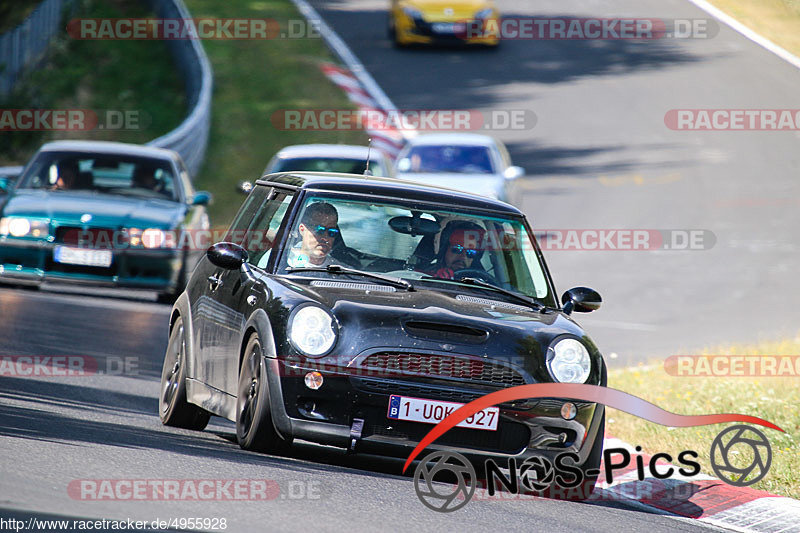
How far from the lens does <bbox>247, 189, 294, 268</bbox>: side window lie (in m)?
8.67

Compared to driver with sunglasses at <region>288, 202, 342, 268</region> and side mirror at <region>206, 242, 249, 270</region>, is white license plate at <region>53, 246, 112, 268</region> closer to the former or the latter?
side mirror at <region>206, 242, 249, 270</region>

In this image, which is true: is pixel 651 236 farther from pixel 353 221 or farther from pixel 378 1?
pixel 378 1

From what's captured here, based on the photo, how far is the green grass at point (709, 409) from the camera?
9.30 metres

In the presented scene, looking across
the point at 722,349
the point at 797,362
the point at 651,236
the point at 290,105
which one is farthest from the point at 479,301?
the point at 290,105

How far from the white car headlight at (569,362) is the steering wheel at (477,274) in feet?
3.24

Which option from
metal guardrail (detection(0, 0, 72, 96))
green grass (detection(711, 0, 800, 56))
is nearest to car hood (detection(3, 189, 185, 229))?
metal guardrail (detection(0, 0, 72, 96))

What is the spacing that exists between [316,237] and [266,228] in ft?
1.70

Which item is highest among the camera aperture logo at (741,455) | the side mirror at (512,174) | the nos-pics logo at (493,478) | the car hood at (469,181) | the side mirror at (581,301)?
the side mirror at (512,174)

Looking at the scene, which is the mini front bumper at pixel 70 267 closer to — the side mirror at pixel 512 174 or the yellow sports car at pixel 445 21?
the side mirror at pixel 512 174

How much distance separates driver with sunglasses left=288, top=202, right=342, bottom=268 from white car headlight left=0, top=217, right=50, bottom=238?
7.52 metres

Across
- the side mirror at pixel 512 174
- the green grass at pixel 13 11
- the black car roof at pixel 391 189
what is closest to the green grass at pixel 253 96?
the green grass at pixel 13 11

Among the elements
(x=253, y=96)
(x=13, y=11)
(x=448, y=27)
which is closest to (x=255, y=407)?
(x=253, y=96)

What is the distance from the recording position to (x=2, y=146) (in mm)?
28109

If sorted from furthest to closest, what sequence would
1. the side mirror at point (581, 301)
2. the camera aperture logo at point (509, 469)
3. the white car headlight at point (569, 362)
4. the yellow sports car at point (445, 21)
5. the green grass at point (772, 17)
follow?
the green grass at point (772, 17) < the yellow sports car at point (445, 21) < the side mirror at point (581, 301) < the white car headlight at point (569, 362) < the camera aperture logo at point (509, 469)
